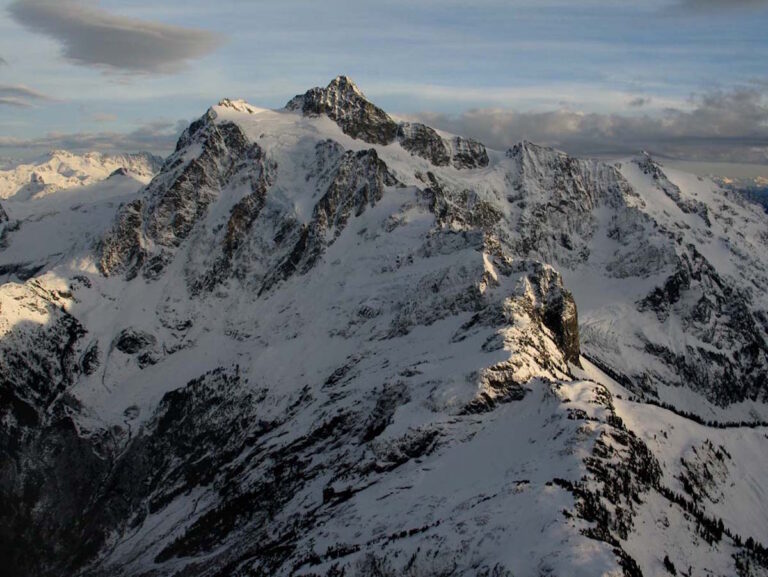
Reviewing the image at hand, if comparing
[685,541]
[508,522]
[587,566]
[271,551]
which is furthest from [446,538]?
[271,551]

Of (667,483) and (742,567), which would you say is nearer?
(742,567)

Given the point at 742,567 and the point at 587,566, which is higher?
the point at 587,566

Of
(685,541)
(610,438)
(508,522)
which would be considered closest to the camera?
(508,522)

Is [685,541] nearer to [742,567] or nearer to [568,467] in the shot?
[742,567]

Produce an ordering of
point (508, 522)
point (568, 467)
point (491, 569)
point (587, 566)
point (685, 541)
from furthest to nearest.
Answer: point (568, 467), point (685, 541), point (508, 522), point (491, 569), point (587, 566)

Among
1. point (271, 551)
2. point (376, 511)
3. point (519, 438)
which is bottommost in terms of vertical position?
point (271, 551)

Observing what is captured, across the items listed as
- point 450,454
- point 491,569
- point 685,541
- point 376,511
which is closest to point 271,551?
point 376,511

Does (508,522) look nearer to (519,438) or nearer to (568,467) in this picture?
(568,467)

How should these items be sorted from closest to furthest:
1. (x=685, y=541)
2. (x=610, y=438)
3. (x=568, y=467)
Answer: (x=685, y=541) → (x=568, y=467) → (x=610, y=438)

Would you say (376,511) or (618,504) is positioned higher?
(618,504)
